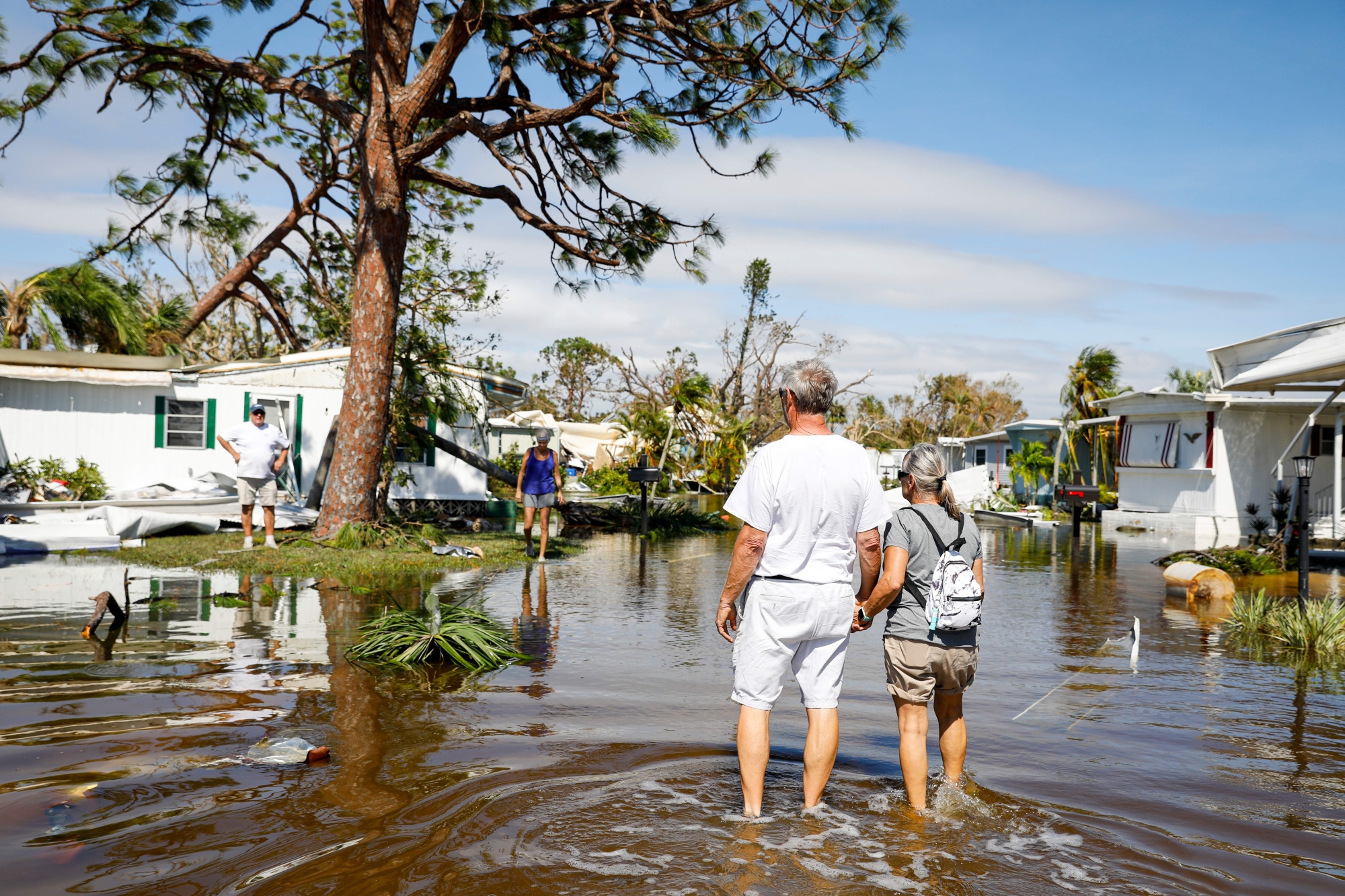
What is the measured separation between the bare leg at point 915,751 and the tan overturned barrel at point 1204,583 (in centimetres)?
878

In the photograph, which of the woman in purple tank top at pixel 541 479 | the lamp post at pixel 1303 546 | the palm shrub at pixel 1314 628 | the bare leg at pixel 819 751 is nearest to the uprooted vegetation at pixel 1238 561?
the lamp post at pixel 1303 546

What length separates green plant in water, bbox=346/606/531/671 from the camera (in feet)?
21.6

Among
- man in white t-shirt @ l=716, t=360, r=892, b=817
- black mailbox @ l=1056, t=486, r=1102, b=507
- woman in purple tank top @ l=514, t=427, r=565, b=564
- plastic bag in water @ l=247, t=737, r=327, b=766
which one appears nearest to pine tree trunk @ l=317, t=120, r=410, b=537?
woman in purple tank top @ l=514, t=427, r=565, b=564

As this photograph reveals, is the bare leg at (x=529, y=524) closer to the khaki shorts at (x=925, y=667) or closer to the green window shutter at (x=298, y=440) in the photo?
the green window shutter at (x=298, y=440)

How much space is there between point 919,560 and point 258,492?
33.6 feet

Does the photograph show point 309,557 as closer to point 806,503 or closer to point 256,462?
point 256,462

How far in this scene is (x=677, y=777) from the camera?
4.63m

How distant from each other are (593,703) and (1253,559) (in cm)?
1207

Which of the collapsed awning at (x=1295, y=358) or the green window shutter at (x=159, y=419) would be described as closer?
the collapsed awning at (x=1295, y=358)

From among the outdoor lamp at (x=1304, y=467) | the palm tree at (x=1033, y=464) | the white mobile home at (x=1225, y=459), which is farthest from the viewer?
the palm tree at (x=1033, y=464)

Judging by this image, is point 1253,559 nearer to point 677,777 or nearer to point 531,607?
point 531,607

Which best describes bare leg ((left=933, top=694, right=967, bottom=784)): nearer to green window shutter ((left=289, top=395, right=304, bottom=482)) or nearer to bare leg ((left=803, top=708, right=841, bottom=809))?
bare leg ((left=803, top=708, right=841, bottom=809))

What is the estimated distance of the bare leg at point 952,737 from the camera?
4477 mm

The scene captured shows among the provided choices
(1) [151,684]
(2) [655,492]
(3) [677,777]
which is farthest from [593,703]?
(2) [655,492]
